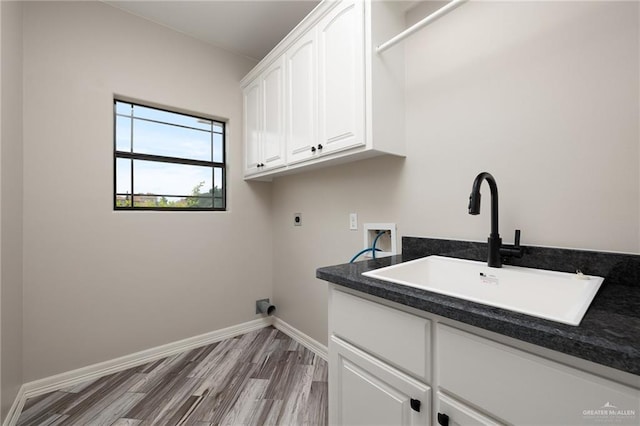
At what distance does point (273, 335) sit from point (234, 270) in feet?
2.35

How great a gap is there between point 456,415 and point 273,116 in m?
2.02

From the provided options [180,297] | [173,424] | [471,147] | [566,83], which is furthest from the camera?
[180,297]

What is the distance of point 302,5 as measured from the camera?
1.94m

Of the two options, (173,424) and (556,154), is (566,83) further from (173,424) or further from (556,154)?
(173,424)

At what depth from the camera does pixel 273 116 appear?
6.81ft

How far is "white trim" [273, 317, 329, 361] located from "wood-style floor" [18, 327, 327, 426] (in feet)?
0.18

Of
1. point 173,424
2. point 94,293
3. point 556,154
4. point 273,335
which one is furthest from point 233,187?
point 556,154

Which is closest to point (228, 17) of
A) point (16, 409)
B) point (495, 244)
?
point (495, 244)

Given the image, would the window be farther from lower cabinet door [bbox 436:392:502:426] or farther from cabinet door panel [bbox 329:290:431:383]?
lower cabinet door [bbox 436:392:502:426]

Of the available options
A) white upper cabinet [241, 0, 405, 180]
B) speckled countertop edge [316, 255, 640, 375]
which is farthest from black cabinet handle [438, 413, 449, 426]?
white upper cabinet [241, 0, 405, 180]

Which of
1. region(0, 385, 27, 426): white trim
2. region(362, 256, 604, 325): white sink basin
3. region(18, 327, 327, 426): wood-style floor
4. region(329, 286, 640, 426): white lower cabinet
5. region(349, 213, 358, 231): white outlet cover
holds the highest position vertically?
region(349, 213, 358, 231): white outlet cover

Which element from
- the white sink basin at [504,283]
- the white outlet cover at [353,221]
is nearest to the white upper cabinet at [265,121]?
the white outlet cover at [353,221]

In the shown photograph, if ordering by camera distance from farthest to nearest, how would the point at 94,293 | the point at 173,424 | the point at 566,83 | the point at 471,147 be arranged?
1. the point at 94,293
2. the point at 173,424
3. the point at 471,147
4. the point at 566,83

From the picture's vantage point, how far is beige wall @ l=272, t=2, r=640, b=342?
96cm
